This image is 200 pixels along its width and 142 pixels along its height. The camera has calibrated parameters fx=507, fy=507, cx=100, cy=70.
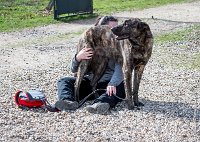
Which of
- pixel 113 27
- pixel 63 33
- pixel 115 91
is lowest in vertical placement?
pixel 63 33

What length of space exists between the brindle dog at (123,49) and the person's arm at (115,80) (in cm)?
13

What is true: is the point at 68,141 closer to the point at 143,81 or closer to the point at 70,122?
the point at 70,122

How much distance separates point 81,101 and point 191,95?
197 centimetres

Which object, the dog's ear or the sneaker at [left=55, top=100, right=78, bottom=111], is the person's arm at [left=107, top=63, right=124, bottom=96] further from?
the dog's ear

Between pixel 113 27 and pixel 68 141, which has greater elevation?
pixel 113 27

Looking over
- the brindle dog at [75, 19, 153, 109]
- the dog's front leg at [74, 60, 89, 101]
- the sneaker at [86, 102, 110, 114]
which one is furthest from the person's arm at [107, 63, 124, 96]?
the dog's front leg at [74, 60, 89, 101]

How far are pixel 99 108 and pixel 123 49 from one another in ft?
2.99

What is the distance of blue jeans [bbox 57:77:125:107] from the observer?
7.44 metres

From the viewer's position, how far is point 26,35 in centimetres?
1530

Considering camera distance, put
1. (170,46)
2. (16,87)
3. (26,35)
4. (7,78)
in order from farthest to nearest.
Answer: (26,35)
(170,46)
(7,78)
(16,87)

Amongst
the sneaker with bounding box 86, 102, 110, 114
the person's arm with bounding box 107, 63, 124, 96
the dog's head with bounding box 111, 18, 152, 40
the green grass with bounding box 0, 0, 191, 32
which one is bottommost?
the green grass with bounding box 0, 0, 191, 32

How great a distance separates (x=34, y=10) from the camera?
2009 cm

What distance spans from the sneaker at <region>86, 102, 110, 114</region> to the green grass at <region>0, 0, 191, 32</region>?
9.40 metres

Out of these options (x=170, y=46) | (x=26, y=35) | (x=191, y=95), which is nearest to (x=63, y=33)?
(x=26, y=35)
